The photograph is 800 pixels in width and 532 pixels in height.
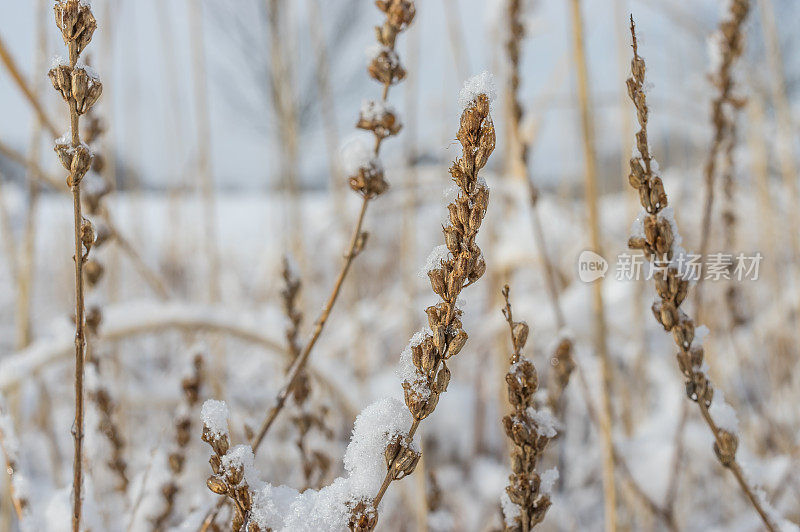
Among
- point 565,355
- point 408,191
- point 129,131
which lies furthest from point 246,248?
point 565,355

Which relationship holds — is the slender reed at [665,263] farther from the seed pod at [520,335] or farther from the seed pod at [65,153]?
the seed pod at [65,153]

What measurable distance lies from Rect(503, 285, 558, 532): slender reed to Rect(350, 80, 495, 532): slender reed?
38mm

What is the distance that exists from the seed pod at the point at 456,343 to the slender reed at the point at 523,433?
0.03 meters

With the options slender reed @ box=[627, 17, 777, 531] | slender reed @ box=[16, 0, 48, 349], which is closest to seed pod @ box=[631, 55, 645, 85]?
slender reed @ box=[627, 17, 777, 531]

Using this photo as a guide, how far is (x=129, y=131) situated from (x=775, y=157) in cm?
165

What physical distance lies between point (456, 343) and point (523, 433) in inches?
2.4

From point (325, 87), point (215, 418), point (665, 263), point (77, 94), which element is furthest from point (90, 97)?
point (325, 87)

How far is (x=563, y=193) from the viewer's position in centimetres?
151

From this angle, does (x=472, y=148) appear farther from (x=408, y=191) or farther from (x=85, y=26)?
(x=408, y=191)

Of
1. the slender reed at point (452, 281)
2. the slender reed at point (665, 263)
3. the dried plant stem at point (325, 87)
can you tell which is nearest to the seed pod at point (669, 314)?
the slender reed at point (665, 263)

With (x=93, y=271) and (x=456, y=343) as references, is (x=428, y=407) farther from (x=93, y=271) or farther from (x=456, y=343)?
(x=93, y=271)

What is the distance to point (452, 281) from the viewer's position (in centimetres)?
20

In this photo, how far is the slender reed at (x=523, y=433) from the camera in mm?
239

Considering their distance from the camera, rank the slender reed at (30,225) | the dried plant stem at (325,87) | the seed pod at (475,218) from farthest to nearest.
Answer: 1. the dried plant stem at (325,87)
2. the slender reed at (30,225)
3. the seed pod at (475,218)
